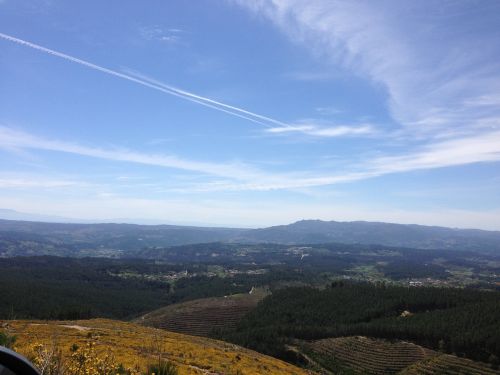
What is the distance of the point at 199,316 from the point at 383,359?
79.4 m

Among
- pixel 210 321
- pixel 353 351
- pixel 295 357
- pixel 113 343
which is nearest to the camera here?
pixel 113 343

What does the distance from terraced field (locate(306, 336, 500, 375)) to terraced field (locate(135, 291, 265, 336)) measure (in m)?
47.0

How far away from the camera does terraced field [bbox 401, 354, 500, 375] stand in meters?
102

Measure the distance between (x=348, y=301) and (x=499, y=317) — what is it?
216 feet

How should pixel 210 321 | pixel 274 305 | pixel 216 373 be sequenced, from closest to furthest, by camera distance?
pixel 216 373, pixel 210 321, pixel 274 305

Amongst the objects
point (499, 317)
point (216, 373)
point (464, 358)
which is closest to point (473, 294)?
point (499, 317)

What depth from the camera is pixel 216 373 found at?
1153 inches

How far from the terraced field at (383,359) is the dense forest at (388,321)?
8.57 metres

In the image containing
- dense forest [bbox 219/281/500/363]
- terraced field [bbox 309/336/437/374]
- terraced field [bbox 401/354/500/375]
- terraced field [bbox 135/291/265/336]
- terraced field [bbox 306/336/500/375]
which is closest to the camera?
terraced field [bbox 401/354/500/375]

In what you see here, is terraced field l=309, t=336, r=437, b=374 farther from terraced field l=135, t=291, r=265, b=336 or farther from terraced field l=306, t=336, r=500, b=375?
terraced field l=135, t=291, r=265, b=336

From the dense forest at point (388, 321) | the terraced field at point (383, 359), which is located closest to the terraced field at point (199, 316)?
the dense forest at point (388, 321)

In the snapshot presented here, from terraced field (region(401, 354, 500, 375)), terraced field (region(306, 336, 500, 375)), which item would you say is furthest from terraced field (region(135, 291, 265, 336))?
terraced field (region(401, 354, 500, 375))

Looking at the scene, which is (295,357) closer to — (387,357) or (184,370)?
(387,357)

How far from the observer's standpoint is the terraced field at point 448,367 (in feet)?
336
